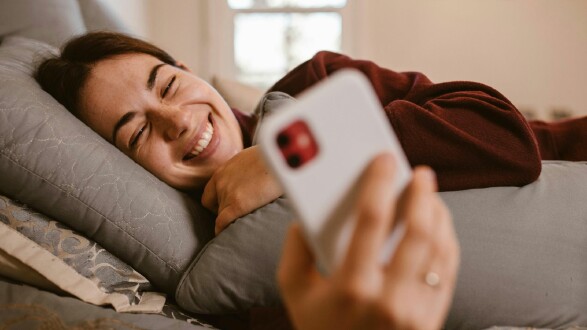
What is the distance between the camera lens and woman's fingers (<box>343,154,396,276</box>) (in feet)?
0.98

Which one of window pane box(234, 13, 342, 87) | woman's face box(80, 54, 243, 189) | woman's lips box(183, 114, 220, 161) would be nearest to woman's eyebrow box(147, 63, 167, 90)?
woman's face box(80, 54, 243, 189)

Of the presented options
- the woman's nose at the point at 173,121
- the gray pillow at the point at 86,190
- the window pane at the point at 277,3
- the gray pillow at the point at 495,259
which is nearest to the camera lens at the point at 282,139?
the gray pillow at the point at 495,259

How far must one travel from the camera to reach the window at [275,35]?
3.29m

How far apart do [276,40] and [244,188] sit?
272cm

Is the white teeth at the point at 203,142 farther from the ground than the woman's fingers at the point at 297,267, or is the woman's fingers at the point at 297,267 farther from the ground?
the woman's fingers at the point at 297,267

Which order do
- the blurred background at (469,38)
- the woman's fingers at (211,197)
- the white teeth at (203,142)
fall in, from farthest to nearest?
the blurred background at (469,38) → the white teeth at (203,142) → the woman's fingers at (211,197)

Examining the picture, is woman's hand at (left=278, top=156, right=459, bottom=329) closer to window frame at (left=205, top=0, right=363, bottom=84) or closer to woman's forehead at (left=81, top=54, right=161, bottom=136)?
woman's forehead at (left=81, top=54, right=161, bottom=136)

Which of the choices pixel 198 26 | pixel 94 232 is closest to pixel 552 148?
pixel 94 232

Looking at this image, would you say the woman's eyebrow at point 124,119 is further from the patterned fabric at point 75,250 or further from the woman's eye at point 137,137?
the patterned fabric at point 75,250

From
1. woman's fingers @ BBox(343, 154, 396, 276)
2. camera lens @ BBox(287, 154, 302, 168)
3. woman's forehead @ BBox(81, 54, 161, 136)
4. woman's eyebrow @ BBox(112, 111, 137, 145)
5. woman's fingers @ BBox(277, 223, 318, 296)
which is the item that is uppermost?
camera lens @ BBox(287, 154, 302, 168)

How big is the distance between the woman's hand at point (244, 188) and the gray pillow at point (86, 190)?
0.27 feet

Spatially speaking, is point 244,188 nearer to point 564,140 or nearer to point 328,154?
point 328,154

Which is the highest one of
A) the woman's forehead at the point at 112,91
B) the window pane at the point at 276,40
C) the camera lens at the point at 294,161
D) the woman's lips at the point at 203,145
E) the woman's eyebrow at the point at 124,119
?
the camera lens at the point at 294,161

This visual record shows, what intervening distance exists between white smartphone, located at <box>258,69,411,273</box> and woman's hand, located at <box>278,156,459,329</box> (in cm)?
2
